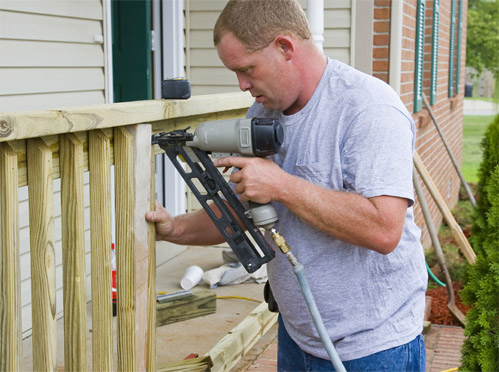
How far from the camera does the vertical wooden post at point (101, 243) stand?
2240 millimetres

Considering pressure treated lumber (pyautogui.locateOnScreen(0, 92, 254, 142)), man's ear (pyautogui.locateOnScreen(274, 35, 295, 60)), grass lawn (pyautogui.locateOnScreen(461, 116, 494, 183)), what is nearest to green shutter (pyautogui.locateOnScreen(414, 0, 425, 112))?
pressure treated lumber (pyautogui.locateOnScreen(0, 92, 254, 142))

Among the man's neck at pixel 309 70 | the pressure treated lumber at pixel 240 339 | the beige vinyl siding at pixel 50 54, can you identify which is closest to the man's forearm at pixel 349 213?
the man's neck at pixel 309 70

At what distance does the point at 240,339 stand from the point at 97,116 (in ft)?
6.50

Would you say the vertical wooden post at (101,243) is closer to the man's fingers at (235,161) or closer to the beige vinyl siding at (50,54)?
the man's fingers at (235,161)

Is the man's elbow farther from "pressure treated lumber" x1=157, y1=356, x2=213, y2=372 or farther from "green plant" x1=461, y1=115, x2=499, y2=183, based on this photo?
"green plant" x1=461, y1=115, x2=499, y2=183

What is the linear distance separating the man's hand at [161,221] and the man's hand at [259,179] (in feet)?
1.65

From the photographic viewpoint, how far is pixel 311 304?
6.56ft

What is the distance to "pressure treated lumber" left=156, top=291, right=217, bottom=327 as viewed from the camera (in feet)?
11.6

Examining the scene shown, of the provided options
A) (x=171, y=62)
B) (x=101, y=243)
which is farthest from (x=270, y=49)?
(x=171, y=62)

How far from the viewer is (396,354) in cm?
212

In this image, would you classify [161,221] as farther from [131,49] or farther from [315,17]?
[131,49]

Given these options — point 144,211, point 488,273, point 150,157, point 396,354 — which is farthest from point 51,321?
point 488,273

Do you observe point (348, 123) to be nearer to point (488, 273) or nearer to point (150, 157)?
point (150, 157)

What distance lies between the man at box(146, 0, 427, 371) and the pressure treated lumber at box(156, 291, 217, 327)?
139 cm
